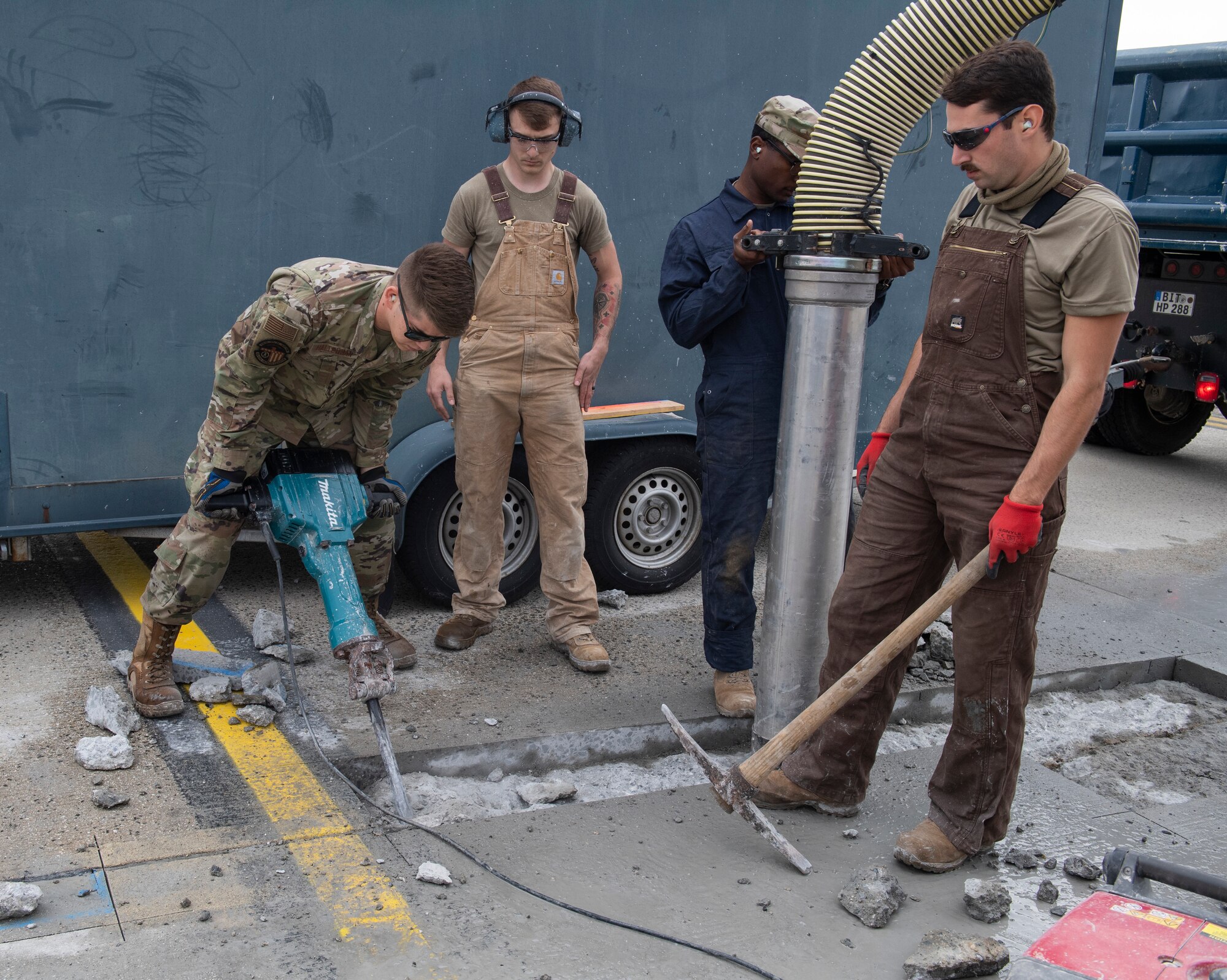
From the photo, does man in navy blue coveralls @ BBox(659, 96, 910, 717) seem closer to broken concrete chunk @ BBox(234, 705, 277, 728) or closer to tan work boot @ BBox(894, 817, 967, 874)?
tan work boot @ BBox(894, 817, 967, 874)

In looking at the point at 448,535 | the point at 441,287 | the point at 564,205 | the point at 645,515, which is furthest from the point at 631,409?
the point at 441,287

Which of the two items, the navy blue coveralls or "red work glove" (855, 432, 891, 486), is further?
the navy blue coveralls

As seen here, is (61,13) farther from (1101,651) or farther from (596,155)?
(1101,651)

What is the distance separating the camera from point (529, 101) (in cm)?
408

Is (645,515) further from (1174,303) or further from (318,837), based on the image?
(1174,303)

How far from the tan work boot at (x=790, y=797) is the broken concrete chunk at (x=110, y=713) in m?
2.00

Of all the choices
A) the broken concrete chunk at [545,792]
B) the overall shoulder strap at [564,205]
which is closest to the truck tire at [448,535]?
the overall shoulder strap at [564,205]

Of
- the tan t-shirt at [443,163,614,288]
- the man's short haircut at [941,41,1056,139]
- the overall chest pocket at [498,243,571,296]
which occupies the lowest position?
the overall chest pocket at [498,243,571,296]

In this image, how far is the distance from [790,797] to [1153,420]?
293 inches

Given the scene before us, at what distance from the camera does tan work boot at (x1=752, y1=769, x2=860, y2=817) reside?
345cm

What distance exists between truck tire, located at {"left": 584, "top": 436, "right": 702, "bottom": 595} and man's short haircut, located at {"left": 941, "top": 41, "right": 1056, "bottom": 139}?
2603 mm

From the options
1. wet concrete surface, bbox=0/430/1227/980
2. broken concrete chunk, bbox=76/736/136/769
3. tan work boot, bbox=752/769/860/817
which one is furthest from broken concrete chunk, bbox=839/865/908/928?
broken concrete chunk, bbox=76/736/136/769

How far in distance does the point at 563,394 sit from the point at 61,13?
7.18 ft

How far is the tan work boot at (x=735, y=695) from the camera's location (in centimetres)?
405
